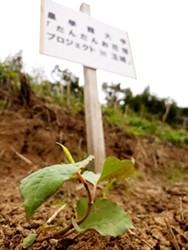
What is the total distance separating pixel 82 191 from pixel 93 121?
1.48ft

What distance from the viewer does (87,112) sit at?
152 cm

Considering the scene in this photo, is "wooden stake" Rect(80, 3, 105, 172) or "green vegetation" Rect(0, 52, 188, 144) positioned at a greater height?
"green vegetation" Rect(0, 52, 188, 144)

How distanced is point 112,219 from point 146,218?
1.11 ft

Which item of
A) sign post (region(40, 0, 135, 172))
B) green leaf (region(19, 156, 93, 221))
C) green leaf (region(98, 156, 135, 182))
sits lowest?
green leaf (region(19, 156, 93, 221))

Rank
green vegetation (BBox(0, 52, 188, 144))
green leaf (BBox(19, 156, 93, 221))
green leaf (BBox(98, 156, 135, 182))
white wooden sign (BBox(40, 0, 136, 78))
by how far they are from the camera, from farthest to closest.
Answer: green vegetation (BBox(0, 52, 188, 144)) < white wooden sign (BBox(40, 0, 136, 78)) < green leaf (BBox(98, 156, 135, 182)) < green leaf (BBox(19, 156, 93, 221))

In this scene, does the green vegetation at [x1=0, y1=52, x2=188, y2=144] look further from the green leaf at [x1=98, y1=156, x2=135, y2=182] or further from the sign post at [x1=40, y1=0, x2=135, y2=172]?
the green leaf at [x1=98, y1=156, x2=135, y2=182]

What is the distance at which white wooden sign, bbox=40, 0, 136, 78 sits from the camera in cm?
139

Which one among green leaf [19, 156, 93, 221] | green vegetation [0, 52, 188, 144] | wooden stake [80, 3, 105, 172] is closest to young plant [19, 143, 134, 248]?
green leaf [19, 156, 93, 221]

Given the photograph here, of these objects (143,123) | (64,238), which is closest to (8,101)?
(64,238)

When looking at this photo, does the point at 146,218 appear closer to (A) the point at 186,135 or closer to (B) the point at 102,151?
(B) the point at 102,151

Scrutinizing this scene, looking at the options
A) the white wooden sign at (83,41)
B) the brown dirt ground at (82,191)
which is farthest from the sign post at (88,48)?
the brown dirt ground at (82,191)

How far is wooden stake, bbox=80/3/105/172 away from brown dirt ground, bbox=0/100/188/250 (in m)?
0.21

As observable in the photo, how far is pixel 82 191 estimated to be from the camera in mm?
1166

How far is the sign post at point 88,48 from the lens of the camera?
1400 mm
